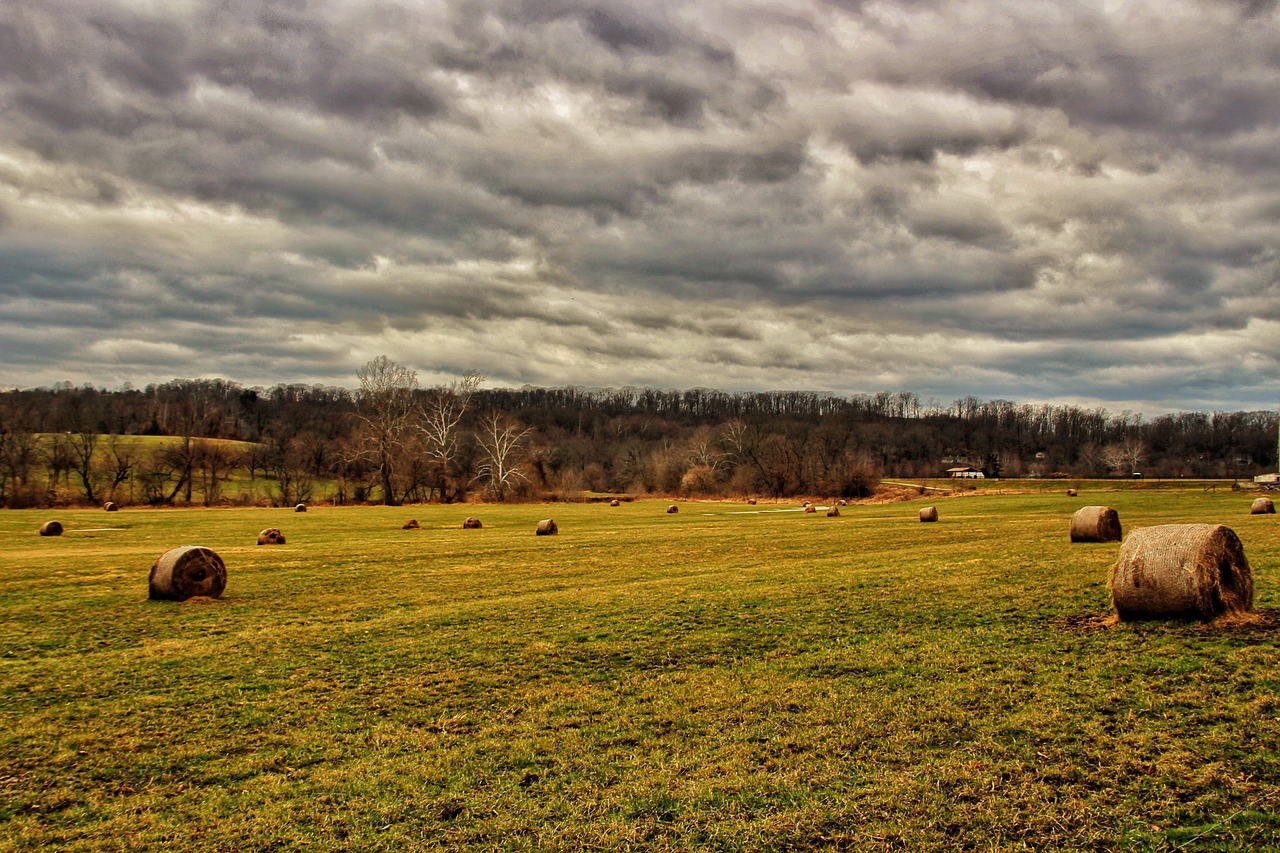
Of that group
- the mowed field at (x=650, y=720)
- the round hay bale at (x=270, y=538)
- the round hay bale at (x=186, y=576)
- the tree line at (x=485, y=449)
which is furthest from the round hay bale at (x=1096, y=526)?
the tree line at (x=485, y=449)

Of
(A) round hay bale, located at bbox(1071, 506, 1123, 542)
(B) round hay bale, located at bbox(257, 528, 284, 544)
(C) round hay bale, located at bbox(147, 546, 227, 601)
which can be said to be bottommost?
(B) round hay bale, located at bbox(257, 528, 284, 544)

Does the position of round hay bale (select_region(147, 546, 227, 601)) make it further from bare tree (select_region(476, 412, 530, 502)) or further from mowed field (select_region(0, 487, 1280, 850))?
bare tree (select_region(476, 412, 530, 502))

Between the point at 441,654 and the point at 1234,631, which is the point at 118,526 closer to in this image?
the point at 441,654

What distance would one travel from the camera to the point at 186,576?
15.6m

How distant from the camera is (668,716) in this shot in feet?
25.8

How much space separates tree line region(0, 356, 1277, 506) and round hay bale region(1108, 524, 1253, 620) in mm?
70955

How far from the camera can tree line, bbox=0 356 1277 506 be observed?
266 feet

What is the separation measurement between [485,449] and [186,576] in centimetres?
7661

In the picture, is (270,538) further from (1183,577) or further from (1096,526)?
(1183,577)

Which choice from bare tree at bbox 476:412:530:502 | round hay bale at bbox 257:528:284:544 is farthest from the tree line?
round hay bale at bbox 257:528:284:544

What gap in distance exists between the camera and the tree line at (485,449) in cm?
8106

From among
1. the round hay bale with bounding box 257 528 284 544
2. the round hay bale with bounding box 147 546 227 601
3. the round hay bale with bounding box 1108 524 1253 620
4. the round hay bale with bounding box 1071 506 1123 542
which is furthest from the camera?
the round hay bale with bounding box 257 528 284 544

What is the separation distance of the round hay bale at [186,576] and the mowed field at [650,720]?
14.0 inches

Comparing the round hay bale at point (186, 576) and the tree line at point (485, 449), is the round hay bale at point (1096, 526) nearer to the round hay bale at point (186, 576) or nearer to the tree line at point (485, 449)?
the round hay bale at point (186, 576)
